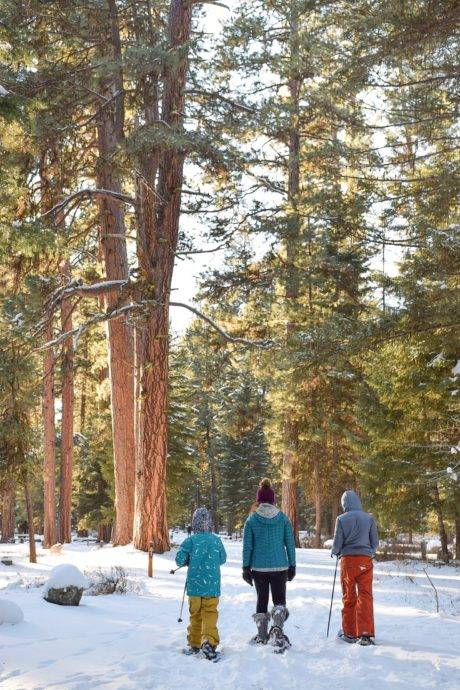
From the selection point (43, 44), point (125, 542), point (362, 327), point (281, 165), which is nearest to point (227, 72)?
point (43, 44)

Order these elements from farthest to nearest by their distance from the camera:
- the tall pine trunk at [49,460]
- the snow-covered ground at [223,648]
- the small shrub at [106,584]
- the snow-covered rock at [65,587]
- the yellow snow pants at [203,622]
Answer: the tall pine trunk at [49,460], the small shrub at [106,584], the snow-covered rock at [65,587], the yellow snow pants at [203,622], the snow-covered ground at [223,648]

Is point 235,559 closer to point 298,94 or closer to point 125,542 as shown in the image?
point 125,542

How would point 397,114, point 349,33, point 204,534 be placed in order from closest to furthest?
point 204,534, point 349,33, point 397,114

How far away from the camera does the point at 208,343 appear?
740 inches

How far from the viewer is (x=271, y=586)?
7762 mm

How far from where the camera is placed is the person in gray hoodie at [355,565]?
25.0ft

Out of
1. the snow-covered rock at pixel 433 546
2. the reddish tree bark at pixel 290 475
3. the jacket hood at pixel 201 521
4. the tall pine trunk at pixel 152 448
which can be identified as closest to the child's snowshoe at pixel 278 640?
the jacket hood at pixel 201 521

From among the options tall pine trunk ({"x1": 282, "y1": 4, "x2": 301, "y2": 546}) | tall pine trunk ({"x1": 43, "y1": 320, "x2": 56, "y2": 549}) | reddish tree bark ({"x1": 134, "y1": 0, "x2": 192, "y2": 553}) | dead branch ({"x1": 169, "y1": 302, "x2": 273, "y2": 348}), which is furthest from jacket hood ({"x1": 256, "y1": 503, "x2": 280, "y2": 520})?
tall pine trunk ({"x1": 43, "y1": 320, "x2": 56, "y2": 549})

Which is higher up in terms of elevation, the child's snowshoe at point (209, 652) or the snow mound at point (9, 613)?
the snow mound at point (9, 613)

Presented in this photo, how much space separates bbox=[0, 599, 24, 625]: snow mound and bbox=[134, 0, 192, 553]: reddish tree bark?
729 cm

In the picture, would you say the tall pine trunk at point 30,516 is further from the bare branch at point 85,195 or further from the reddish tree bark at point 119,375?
the bare branch at point 85,195

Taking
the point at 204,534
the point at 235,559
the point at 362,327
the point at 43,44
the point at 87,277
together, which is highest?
the point at 43,44

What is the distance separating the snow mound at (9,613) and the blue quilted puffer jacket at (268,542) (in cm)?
285

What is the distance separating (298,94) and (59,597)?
1963 cm
